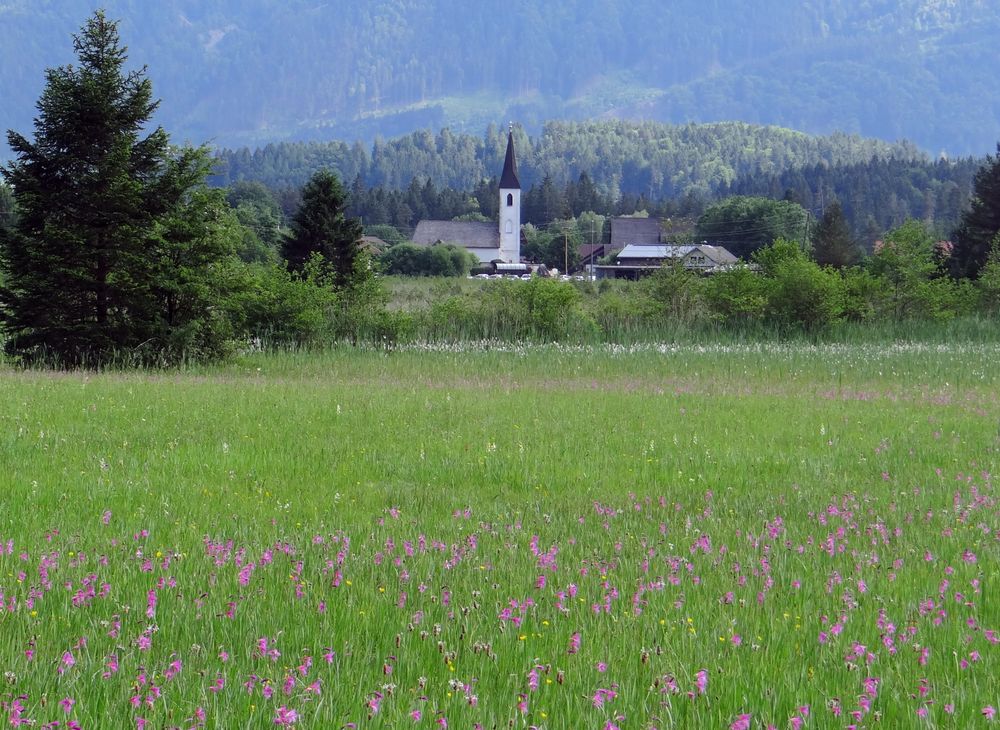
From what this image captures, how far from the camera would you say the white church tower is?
143500mm

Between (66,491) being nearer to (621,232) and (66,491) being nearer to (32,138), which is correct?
(32,138)

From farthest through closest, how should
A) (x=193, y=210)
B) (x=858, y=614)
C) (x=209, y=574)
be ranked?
(x=193, y=210)
(x=209, y=574)
(x=858, y=614)

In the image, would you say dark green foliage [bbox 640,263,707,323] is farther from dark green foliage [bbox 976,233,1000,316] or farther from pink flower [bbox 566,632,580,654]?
pink flower [bbox 566,632,580,654]

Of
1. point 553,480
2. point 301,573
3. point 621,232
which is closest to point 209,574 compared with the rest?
point 301,573

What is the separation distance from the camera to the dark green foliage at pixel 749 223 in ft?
353

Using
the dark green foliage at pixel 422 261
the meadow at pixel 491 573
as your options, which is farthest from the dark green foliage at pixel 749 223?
the meadow at pixel 491 573

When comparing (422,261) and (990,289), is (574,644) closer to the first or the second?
(990,289)

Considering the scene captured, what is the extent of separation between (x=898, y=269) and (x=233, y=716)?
38.8 meters

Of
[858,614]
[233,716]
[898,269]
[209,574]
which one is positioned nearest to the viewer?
[233,716]

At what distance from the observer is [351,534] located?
6.35 metres

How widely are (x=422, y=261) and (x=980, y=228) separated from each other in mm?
58977

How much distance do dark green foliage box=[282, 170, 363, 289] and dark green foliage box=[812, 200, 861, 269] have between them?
115 feet

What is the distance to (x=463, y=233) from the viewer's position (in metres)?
146

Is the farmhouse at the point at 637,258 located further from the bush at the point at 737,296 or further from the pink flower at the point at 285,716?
the pink flower at the point at 285,716
